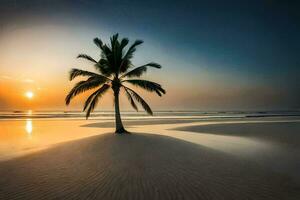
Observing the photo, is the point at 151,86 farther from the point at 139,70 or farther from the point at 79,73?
the point at 79,73

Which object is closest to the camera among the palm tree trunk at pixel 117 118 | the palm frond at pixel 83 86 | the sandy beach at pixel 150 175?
the sandy beach at pixel 150 175

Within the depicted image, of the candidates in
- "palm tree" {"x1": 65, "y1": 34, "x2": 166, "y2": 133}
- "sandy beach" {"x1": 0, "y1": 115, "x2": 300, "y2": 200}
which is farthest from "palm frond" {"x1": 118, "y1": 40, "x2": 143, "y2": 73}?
"sandy beach" {"x1": 0, "y1": 115, "x2": 300, "y2": 200}

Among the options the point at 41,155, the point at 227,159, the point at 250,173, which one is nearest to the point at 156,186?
the point at 250,173

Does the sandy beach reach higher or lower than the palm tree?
lower

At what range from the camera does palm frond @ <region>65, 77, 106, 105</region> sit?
44.7ft

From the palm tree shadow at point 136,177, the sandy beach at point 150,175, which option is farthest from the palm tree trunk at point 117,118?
the palm tree shadow at point 136,177

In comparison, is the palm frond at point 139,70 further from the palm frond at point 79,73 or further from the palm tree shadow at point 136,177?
the palm tree shadow at point 136,177

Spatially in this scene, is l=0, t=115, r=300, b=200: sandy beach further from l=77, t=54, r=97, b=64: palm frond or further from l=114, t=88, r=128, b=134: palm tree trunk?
l=77, t=54, r=97, b=64: palm frond

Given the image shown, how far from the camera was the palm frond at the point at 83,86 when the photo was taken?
44.7ft

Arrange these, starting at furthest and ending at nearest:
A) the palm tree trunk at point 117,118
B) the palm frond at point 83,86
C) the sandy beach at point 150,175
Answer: the palm tree trunk at point 117,118 < the palm frond at point 83,86 < the sandy beach at point 150,175

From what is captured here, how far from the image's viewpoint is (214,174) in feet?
18.6

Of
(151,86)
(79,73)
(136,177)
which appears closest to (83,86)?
(79,73)

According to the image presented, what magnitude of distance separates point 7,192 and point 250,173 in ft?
21.7

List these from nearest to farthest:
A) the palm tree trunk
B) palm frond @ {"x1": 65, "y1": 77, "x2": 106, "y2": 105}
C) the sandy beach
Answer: the sandy beach < palm frond @ {"x1": 65, "y1": 77, "x2": 106, "y2": 105} < the palm tree trunk
